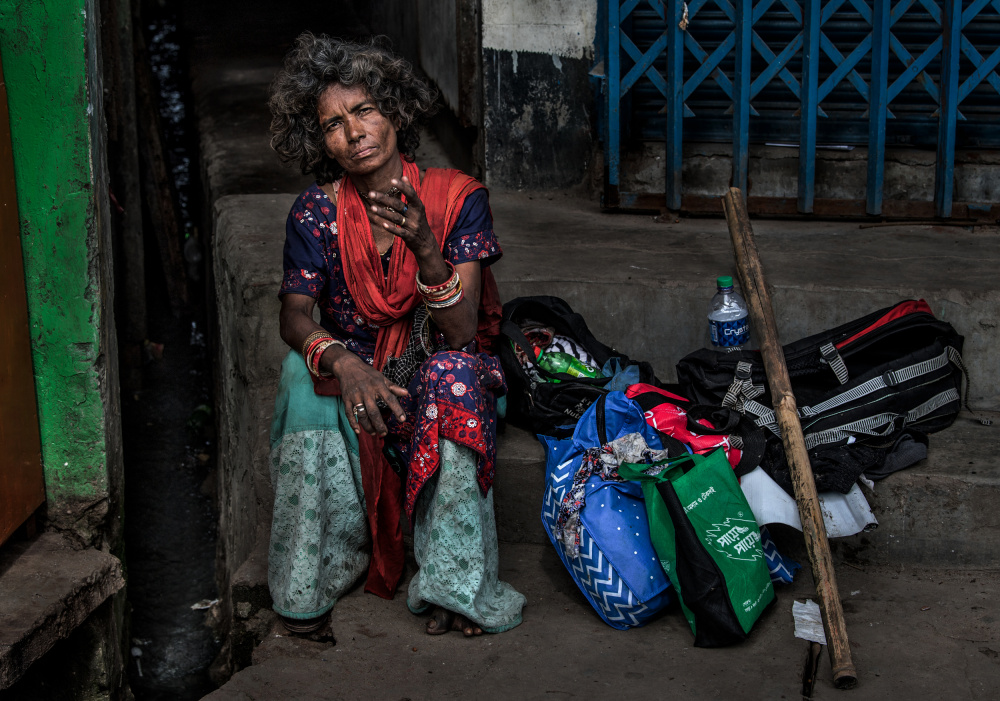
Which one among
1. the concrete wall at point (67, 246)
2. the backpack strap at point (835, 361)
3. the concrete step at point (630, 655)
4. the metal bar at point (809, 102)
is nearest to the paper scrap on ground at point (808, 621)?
the concrete step at point (630, 655)

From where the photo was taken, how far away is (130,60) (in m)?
5.16

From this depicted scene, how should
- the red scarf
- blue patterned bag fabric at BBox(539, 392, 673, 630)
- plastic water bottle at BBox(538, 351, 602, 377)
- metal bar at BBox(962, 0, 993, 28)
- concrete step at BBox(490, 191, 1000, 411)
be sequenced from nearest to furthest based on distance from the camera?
blue patterned bag fabric at BBox(539, 392, 673, 630)
the red scarf
plastic water bottle at BBox(538, 351, 602, 377)
concrete step at BBox(490, 191, 1000, 411)
metal bar at BBox(962, 0, 993, 28)

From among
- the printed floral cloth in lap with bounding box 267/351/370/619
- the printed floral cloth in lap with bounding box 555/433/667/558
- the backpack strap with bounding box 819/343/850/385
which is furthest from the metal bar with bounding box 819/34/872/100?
the printed floral cloth in lap with bounding box 267/351/370/619

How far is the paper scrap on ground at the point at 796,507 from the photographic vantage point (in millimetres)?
2662

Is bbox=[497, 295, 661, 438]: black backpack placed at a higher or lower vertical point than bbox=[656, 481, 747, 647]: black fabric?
higher

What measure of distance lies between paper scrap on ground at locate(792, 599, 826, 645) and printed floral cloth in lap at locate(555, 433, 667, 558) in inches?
19.7

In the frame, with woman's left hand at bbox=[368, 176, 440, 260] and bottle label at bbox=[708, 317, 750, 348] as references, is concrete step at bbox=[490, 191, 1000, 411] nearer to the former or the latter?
bottle label at bbox=[708, 317, 750, 348]

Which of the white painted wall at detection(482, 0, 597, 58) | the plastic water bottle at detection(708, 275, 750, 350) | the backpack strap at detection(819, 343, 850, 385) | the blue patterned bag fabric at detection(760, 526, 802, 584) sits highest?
the white painted wall at detection(482, 0, 597, 58)

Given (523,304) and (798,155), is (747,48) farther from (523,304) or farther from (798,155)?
(523,304)

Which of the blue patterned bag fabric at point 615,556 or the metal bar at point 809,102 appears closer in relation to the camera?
the blue patterned bag fabric at point 615,556

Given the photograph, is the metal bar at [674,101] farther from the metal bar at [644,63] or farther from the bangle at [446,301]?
the bangle at [446,301]

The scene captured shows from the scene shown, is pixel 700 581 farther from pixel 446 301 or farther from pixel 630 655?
pixel 446 301

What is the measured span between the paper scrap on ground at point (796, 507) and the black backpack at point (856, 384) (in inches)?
2.2

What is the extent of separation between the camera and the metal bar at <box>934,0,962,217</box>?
3883 millimetres
